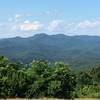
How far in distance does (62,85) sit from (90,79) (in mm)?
47981

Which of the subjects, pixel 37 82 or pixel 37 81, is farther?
pixel 37 81

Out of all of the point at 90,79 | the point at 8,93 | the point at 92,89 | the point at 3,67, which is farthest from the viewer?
the point at 90,79

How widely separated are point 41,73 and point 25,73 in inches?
131

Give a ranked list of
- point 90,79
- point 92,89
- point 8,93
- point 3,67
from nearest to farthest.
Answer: point 8,93 → point 3,67 → point 92,89 → point 90,79

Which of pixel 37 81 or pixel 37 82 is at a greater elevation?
pixel 37 81

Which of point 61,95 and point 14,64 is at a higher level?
point 14,64

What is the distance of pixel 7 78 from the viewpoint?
195 ft

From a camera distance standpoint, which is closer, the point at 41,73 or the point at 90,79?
the point at 41,73

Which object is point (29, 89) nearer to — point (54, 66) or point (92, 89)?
point (54, 66)

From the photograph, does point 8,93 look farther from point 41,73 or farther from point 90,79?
point 90,79

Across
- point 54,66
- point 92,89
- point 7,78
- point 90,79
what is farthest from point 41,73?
point 90,79

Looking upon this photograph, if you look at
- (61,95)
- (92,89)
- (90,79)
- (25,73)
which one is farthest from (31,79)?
(90,79)

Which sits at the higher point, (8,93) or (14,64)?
(14,64)

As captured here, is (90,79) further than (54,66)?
Yes
